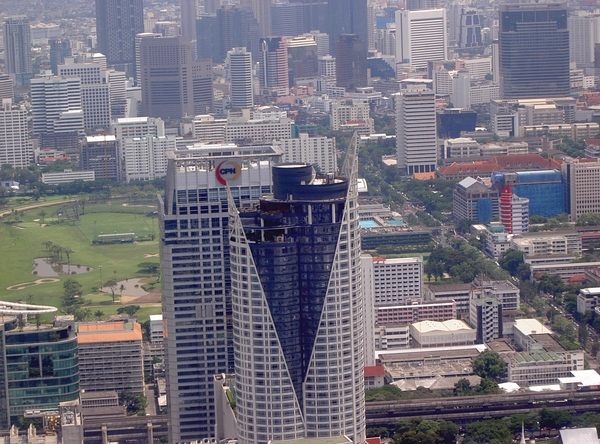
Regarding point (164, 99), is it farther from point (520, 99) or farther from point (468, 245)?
point (468, 245)

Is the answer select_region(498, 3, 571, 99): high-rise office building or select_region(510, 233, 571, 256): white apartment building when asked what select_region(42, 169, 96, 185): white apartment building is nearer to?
select_region(510, 233, 571, 256): white apartment building

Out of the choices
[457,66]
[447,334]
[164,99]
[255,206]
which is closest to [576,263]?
[447,334]

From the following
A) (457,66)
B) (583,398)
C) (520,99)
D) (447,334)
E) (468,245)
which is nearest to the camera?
(583,398)

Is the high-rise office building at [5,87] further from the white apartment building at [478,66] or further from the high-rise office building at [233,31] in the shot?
the white apartment building at [478,66]

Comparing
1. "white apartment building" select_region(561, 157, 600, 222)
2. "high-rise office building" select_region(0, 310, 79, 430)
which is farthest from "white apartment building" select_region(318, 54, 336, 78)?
"high-rise office building" select_region(0, 310, 79, 430)

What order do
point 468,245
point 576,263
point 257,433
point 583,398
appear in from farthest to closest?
point 468,245
point 576,263
point 583,398
point 257,433

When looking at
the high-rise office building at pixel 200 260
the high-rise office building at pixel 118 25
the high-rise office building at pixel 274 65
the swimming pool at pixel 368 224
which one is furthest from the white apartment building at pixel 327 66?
the high-rise office building at pixel 200 260
